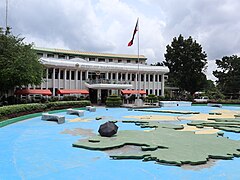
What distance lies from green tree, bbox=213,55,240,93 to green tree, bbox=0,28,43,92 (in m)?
42.8

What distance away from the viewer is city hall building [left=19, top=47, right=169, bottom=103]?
38531mm

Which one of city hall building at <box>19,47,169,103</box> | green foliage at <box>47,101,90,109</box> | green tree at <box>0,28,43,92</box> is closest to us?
green tree at <box>0,28,43,92</box>

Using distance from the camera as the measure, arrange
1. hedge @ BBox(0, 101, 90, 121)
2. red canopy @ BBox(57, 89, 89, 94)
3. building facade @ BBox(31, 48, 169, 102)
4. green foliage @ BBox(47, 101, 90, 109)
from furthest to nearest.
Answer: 1. building facade @ BBox(31, 48, 169, 102)
2. red canopy @ BBox(57, 89, 89, 94)
3. green foliage @ BBox(47, 101, 90, 109)
4. hedge @ BBox(0, 101, 90, 121)

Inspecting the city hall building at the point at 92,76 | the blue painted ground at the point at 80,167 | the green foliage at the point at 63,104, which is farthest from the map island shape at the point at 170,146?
the city hall building at the point at 92,76

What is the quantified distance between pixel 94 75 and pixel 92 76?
0.37 metres

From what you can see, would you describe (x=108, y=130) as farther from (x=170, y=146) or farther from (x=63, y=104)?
(x=63, y=104)

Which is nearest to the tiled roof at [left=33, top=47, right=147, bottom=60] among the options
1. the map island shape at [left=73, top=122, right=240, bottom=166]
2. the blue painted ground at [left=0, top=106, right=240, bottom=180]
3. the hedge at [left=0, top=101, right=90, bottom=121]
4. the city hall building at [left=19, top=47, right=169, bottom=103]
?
the city hall building at [left=19, top=47, right=169, bottom=103]

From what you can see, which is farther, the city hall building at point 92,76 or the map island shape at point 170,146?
the city hall building at point 92,76

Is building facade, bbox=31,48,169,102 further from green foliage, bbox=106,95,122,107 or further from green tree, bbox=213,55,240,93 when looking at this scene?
green tree, bbox=213,55,240,93

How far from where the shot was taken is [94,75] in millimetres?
43500

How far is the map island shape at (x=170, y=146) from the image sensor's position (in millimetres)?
8766

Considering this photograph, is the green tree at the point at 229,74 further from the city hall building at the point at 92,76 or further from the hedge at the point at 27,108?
the hedge at the point at 27,108

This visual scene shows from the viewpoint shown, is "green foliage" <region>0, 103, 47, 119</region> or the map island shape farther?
"green foliage" <region>0, 103, 47, 119</region>

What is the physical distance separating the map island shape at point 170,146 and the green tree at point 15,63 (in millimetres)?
15642
